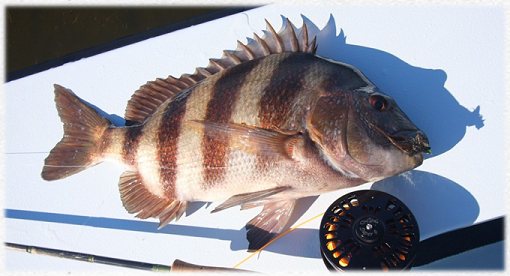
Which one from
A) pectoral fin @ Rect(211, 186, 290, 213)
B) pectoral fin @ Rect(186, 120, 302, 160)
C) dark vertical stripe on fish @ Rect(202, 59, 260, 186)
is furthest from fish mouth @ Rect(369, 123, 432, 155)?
dark vertical stripe on fish @ Rect(202, 59, 260, 186)

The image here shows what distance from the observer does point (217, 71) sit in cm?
159

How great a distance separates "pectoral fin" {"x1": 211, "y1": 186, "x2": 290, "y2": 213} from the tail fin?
77 cm

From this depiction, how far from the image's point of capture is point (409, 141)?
1.26m

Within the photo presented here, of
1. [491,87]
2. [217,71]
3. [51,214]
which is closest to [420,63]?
[491,87]

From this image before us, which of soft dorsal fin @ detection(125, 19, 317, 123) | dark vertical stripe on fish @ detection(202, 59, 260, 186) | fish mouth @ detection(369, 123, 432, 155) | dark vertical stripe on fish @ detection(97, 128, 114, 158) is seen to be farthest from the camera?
dark vertical stripe on fish @ detection(97, 128, 114, 158)

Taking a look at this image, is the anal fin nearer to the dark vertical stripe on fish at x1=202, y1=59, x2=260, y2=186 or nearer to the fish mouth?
the dark vertical stripe on fish at x1=202, y1=59, x2=260, y2=186

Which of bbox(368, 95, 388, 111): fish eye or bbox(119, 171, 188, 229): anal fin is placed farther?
bbox(119, 171, 188, 229): anal fin

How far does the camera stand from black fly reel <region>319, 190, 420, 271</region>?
131 cm

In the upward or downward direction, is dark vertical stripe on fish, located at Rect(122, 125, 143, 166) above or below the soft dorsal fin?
below

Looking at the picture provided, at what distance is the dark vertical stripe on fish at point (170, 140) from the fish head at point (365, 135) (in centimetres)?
57

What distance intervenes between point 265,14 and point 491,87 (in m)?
1.11

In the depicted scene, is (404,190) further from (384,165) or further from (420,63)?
(420,63)

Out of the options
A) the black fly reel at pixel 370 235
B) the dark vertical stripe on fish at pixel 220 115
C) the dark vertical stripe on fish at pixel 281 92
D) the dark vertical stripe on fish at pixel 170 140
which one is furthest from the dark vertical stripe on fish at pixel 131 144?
the black fly reel at pixel 370 235

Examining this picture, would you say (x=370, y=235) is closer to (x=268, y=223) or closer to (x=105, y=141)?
(x=268, y=223)
